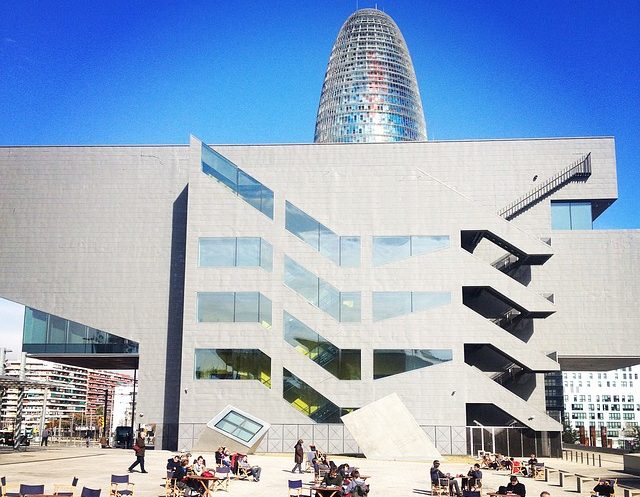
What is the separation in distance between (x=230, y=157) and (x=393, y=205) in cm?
1258

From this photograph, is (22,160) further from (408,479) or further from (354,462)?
(408,479)

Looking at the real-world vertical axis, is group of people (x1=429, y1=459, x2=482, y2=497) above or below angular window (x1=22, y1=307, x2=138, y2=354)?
below

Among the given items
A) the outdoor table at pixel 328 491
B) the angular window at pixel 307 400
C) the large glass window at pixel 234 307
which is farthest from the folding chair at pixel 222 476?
the large glass window at pixel 234 307

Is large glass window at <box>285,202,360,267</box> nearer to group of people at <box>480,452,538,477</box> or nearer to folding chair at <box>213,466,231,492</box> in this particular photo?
group of people at <box>480,452,538,477</box>

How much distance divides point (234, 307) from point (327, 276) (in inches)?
261

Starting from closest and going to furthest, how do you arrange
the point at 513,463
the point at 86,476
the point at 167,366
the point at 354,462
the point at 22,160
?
1. the point at 86,476
2. the point at 513,463
3. the point at 354,462
4. the point at 167,366
5. the point at 22,160

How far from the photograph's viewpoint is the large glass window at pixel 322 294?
51719mm

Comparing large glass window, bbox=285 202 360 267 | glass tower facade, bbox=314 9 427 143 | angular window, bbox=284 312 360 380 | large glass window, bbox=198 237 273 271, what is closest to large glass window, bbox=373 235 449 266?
large glass window, bbox=285 202 360 267

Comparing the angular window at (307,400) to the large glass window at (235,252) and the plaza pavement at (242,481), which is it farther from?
the large glass window at (235,252)

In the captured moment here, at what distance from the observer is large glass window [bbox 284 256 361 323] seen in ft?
170

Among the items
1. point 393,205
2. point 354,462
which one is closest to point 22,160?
point 393,205

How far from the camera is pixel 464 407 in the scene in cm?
5012

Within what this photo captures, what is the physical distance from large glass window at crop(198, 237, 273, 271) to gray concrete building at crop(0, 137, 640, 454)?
137mm

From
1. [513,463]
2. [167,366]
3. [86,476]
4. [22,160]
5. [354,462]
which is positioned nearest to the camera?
[86,476]
